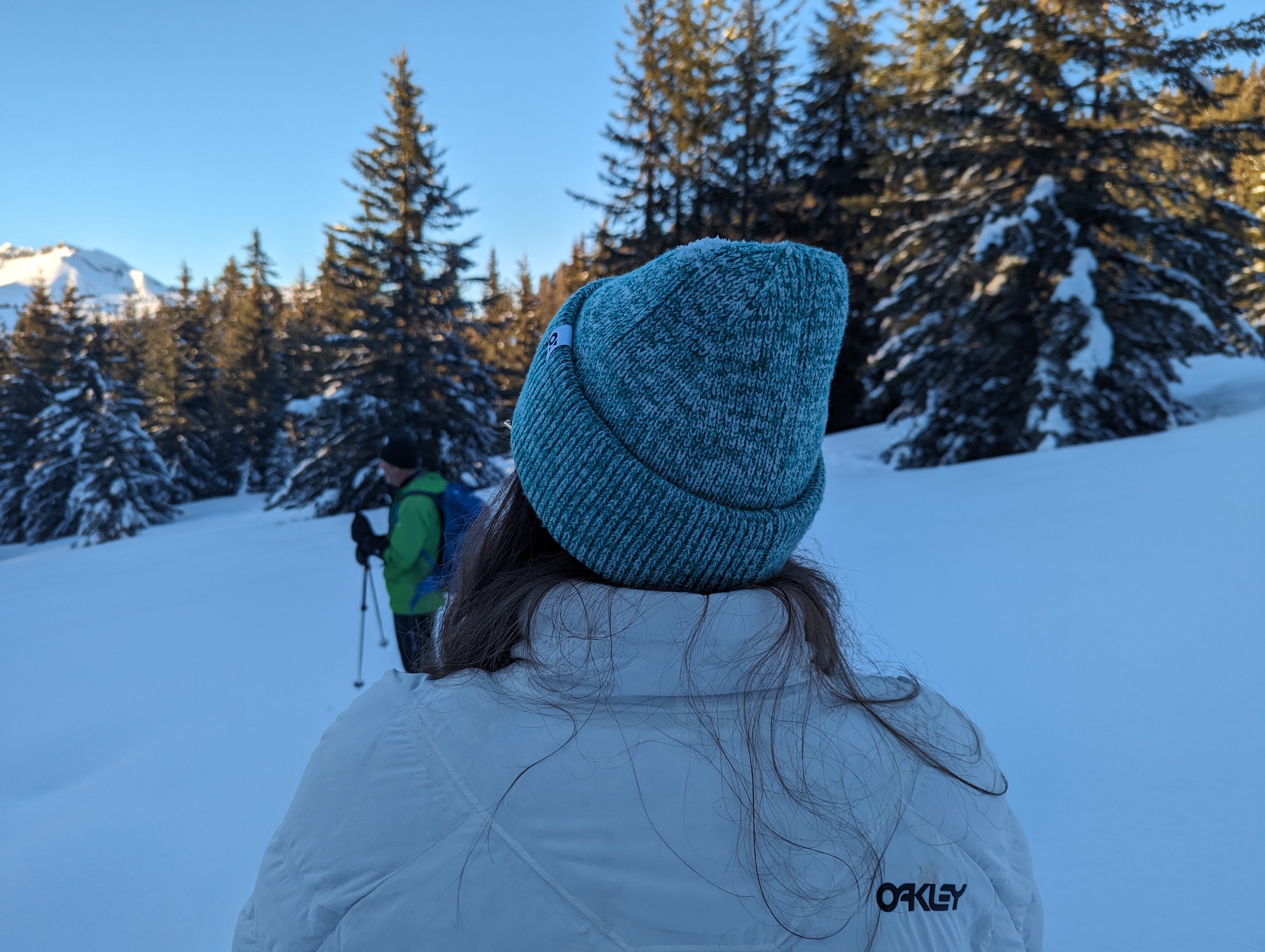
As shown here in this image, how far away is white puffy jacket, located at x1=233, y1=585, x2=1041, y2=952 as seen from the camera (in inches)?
26.3

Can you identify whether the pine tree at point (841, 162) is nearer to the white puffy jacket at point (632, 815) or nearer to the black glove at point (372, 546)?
the black glove at point (372, 546)

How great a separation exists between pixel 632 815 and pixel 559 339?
2.06ft

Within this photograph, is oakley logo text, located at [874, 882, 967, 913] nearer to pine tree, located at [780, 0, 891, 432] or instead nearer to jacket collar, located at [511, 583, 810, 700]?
jacket collar, located at [511, 583, 810, 700]

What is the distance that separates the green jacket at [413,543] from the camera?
12.3 ft

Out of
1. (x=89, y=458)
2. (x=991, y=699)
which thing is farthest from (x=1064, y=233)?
(x=89, y=458)

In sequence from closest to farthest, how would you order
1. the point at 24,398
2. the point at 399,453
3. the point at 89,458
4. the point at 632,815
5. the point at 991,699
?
the point at 632,815 → the point at 991,699 → the point at 399,453 → the point at 89,458 → the point at 24,398

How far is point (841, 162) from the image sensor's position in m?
18.4

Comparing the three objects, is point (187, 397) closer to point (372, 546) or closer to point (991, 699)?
point (372, 546)

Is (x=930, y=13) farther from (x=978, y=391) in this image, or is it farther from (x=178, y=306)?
(x=178, y=306)

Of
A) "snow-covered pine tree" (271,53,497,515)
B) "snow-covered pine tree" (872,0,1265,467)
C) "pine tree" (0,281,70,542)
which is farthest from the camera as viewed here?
"pine tree" (0,281,70,542)

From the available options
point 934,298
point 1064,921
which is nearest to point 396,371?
point 934,298

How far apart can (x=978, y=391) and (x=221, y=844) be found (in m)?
10.4

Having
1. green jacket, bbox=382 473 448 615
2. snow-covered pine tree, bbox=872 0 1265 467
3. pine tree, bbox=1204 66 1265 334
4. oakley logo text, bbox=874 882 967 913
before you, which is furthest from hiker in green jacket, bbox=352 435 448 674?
pine tree, bbox=1204 66 1265 334

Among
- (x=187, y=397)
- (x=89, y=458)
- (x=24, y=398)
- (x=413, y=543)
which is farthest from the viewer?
(x=187, y=397)
